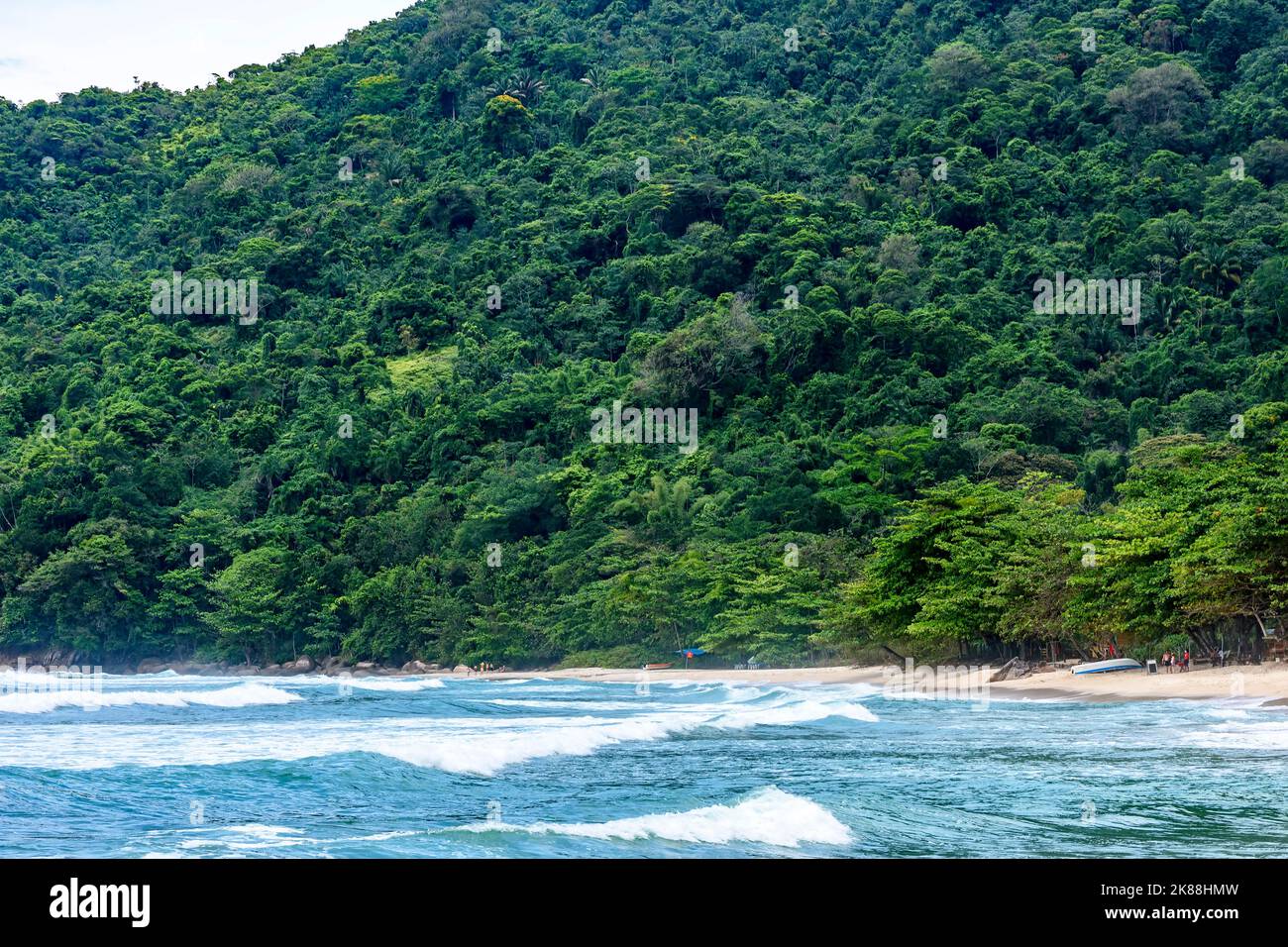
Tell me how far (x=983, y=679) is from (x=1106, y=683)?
5.95 m

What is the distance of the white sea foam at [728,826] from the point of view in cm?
1345

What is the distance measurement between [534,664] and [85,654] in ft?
83.1

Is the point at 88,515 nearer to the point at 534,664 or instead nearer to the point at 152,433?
the point at 152,433

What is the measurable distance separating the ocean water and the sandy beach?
59.8 inches

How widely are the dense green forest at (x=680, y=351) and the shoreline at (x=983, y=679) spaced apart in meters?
1.33

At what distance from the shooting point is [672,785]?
59.3 ft

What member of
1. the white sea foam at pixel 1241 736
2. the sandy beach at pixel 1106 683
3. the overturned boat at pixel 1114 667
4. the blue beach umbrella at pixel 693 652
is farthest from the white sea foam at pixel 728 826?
the blue beach umbrella at pixel 693 652

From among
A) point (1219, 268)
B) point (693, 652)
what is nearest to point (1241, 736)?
point (693, 652)

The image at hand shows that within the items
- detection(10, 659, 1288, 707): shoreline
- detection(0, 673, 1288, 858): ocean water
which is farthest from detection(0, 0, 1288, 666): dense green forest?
detection(0, 673, 1288, 858): ocean water

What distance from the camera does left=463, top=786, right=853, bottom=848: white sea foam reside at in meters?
13.4

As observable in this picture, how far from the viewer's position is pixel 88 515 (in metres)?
74.3

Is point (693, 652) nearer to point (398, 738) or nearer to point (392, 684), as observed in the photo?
point (392, 684)
